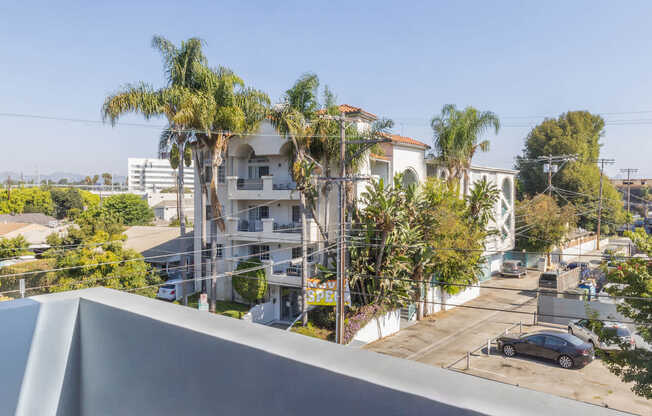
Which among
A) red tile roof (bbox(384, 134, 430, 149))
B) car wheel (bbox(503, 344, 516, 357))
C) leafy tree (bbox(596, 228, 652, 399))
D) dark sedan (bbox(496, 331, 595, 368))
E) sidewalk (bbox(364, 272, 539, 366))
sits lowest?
sidewalk (bbox(364, 272, 539, 366))

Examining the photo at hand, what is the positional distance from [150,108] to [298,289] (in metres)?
11.4

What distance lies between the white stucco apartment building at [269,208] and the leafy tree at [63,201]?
59.5m

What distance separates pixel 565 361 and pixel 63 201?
80017 millimetres

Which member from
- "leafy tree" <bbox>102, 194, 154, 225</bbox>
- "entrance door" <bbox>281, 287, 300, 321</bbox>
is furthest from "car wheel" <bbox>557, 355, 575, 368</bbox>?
"leafy tree" <bbox>102, 194, 154, 225</bbox>

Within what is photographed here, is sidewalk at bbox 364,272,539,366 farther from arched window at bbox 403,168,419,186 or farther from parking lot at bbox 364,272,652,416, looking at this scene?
arched window at bbox 403,168,419,186

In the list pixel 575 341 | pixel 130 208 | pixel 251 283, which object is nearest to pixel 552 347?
pixel 575 341

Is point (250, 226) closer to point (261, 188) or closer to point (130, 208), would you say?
point (261, 188)

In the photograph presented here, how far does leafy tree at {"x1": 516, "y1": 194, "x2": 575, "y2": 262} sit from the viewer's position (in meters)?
37.4

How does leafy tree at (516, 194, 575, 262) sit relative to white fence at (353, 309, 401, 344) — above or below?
above

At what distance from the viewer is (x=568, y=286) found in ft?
89.8

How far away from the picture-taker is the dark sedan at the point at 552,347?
15.6 metres

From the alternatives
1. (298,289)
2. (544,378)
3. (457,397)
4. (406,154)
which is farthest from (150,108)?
(457,397)

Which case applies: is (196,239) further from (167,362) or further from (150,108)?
(167,362)

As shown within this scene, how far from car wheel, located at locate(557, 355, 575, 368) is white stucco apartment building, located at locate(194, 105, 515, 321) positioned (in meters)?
11.4
